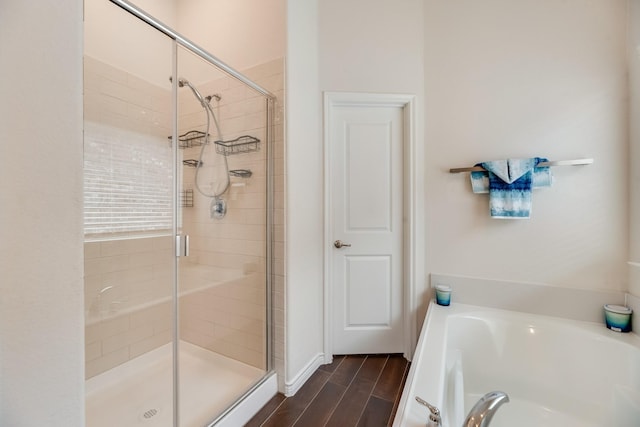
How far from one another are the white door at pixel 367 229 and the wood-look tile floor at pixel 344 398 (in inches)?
6.6

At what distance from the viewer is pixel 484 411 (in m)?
0.74

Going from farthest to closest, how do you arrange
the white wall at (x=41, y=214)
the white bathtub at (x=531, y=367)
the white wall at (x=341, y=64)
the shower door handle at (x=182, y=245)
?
the white wall at (x=341, y=64) < the shower door handle at (x=182, y=245) < the white bathtub at (x=531, y=367) < the white wall at (x=41, y=214)

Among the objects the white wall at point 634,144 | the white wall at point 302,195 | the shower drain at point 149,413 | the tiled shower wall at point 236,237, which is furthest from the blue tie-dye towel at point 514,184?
the shower drain at point 149,413

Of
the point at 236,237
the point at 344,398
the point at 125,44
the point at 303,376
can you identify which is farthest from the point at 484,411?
the point at 125,44

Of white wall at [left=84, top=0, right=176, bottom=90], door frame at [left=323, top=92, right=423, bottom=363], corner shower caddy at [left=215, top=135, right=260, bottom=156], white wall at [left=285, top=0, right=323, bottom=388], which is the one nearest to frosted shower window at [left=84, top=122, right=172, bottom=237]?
corner shower caddy at [left=215, top=135, right=260, bottom=156]

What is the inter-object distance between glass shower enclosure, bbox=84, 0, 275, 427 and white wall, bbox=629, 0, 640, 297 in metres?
2.23

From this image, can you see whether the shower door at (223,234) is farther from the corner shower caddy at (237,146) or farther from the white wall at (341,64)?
the white wall at (341,64)

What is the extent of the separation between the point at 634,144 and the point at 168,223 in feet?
9.70

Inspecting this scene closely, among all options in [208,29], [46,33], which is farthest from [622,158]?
[208,29]

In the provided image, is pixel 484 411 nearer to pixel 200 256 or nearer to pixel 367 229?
pixel 367 229

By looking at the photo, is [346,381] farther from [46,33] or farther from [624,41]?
[624,41]

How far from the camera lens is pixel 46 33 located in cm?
54

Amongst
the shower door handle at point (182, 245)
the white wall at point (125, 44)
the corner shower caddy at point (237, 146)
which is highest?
the white wall at point (125, 44)

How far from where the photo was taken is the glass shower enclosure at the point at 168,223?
63.3 inches
